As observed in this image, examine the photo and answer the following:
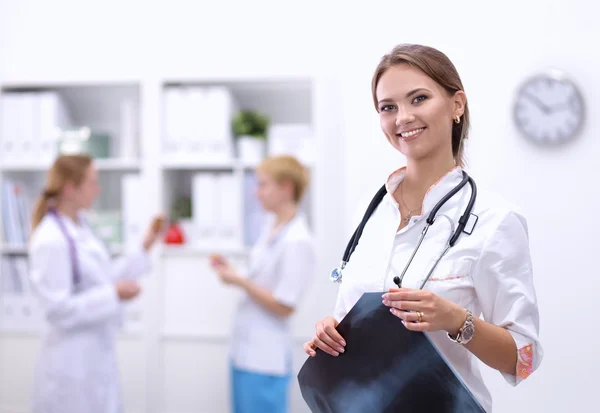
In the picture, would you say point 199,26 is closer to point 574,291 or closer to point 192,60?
point 192,60

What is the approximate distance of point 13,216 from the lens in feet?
10.8

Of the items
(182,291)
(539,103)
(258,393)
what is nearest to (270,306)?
(258,393)

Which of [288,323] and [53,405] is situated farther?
[288,323]

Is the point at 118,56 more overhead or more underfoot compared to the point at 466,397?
more overhead

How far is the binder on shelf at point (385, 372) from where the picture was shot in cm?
99

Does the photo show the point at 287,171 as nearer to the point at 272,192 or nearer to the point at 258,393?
the point at 272,192

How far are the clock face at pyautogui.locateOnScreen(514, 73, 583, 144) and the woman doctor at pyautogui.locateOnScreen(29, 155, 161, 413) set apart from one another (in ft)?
5.35

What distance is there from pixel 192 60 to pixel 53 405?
1.94 metres

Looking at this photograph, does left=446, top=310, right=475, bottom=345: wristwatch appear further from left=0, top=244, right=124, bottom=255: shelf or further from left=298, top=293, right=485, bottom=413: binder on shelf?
left=0, top=244, right=124, bottom=255: shelf

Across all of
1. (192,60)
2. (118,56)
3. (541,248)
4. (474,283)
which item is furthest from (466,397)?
(118,56)

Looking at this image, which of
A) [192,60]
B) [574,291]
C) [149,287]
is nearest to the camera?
[574,291]

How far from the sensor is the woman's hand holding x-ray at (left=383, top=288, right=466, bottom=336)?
0.93 m

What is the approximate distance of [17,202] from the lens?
3307mm

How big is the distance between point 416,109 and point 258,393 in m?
1.68
